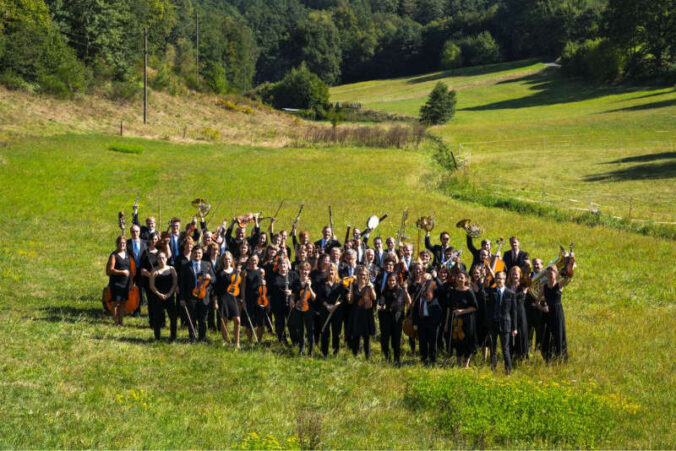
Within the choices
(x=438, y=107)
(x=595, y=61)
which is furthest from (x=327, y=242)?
(x=595, y=61)

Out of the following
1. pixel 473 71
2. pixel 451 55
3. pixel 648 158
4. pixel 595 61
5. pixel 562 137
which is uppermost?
pixel 451 55

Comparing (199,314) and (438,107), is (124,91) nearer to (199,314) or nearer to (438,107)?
(438,107)

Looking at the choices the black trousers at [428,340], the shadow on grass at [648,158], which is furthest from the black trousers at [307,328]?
the shadow on grass at [648,158]

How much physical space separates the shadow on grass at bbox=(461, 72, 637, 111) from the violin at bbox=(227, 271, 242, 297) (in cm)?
8622

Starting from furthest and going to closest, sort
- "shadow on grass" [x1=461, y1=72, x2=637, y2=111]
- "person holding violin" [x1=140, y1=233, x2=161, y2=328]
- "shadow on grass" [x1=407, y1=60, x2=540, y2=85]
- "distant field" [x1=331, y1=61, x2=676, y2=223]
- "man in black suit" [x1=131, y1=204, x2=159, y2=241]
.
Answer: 1. "shadow on grass" [x1=407, y1=60, x2=540, y2=85]
2. "shadow on grass" [x1=461, y1=72, x2=637, y2=111]
3. "distant field" [x1=331, y1=61, x2=676, y2=223]
4. "man in black suit" [x1=131, y1=204, x2=159, y2=241]
5. "person holding violin" [x1=140, y1=233, x2=161, y2=328]

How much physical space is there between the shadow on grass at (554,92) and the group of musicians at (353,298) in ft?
278

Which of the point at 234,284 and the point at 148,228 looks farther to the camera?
the point at 148,228

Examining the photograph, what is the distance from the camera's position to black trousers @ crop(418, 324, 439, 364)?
12883 mm

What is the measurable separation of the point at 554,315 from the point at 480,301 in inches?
56.9

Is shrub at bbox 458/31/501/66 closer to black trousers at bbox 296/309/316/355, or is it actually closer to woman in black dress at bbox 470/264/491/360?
woman in black dress at bbox 470/264/491/360

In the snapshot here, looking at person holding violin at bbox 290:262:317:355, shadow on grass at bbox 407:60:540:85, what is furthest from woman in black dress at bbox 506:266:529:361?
shadow on grass at bbox 407:60:540:85

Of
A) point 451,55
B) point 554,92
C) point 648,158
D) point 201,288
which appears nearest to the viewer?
point 201,288

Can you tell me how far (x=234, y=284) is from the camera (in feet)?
44.7

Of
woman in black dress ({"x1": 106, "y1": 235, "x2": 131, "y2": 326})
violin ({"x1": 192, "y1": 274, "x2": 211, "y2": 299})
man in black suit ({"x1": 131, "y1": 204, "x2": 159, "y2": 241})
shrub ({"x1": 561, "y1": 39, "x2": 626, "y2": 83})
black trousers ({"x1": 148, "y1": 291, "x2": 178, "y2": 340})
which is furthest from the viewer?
shrub ({"x1": 561, "y1": 39, "x2": 626, "y2": 83})
